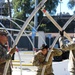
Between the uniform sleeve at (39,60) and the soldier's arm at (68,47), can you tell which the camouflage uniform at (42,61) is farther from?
the soldier's arm at (68,47)

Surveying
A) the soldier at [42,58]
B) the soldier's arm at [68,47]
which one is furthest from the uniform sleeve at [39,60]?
the soldier's arm at [68,47]

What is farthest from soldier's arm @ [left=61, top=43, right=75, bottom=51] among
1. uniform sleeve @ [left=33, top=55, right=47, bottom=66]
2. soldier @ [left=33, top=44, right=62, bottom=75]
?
uniform sleeve @ [left=33, top=55, right=47, bottom=66]

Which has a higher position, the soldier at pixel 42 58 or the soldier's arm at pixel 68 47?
the soldier's arm at pixel 68 47

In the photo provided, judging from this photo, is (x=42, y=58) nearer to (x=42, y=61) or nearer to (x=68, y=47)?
(x=42, y=61)

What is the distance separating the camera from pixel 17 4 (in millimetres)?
47719

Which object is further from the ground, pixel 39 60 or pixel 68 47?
pixel 68 47

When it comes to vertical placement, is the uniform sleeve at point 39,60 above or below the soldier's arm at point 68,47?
below

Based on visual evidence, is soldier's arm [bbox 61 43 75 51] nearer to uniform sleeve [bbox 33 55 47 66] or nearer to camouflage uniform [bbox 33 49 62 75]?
camouflage uniform [bbox 33 49 62 75]

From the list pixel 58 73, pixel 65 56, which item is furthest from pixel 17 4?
pixel 58 73

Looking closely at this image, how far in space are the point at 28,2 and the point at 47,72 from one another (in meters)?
40.2

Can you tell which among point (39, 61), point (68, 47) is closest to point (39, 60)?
point (39, 61)

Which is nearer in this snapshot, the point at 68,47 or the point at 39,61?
the point at 39,61

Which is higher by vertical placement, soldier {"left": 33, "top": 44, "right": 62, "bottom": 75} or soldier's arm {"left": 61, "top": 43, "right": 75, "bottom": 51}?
soldier's arm {"left": 61, "top": 43, "right": 75, "bottom": 51}

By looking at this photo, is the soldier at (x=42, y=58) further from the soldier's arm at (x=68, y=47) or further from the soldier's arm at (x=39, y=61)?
the soldier's arm at (x=68, y=47)
